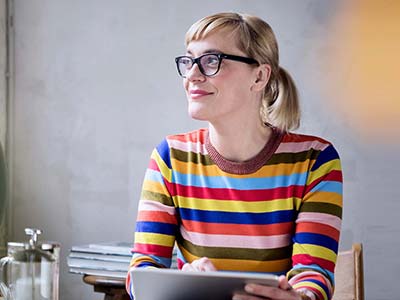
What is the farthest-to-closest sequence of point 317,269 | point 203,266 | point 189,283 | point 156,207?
1. point 156,207
2. point 317,269
3. point 203,266
4. point 189,283

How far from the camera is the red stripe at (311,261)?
1.61m

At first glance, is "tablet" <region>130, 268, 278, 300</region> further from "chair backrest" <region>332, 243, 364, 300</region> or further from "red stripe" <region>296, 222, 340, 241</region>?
"chair backrest" <region>332, 243, 364, 300</region>

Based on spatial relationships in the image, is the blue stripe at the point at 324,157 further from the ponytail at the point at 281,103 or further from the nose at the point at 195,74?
the nose at the point at 195,74

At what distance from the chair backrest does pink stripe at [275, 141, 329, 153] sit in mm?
444

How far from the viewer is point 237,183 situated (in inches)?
66.9

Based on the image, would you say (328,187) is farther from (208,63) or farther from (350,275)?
(350,275)

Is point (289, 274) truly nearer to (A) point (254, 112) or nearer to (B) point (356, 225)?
(A) point (254, 112)

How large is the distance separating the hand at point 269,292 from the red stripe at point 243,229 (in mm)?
255

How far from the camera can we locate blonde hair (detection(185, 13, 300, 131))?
168 cm

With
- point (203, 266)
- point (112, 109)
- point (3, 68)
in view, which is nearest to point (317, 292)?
point (203, 266)

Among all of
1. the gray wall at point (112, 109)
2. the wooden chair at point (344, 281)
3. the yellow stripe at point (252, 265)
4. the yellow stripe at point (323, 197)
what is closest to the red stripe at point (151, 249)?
the yellow stripe at point (252, 265)

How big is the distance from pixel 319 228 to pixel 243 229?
158 mm

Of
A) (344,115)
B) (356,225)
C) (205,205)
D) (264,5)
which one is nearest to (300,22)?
(264,5)

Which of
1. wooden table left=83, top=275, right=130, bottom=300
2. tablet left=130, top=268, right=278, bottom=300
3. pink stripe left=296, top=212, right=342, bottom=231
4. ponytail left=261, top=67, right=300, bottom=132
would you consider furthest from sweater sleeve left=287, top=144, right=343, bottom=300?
wooden table left=83, top=275, right=130, bottom=300
